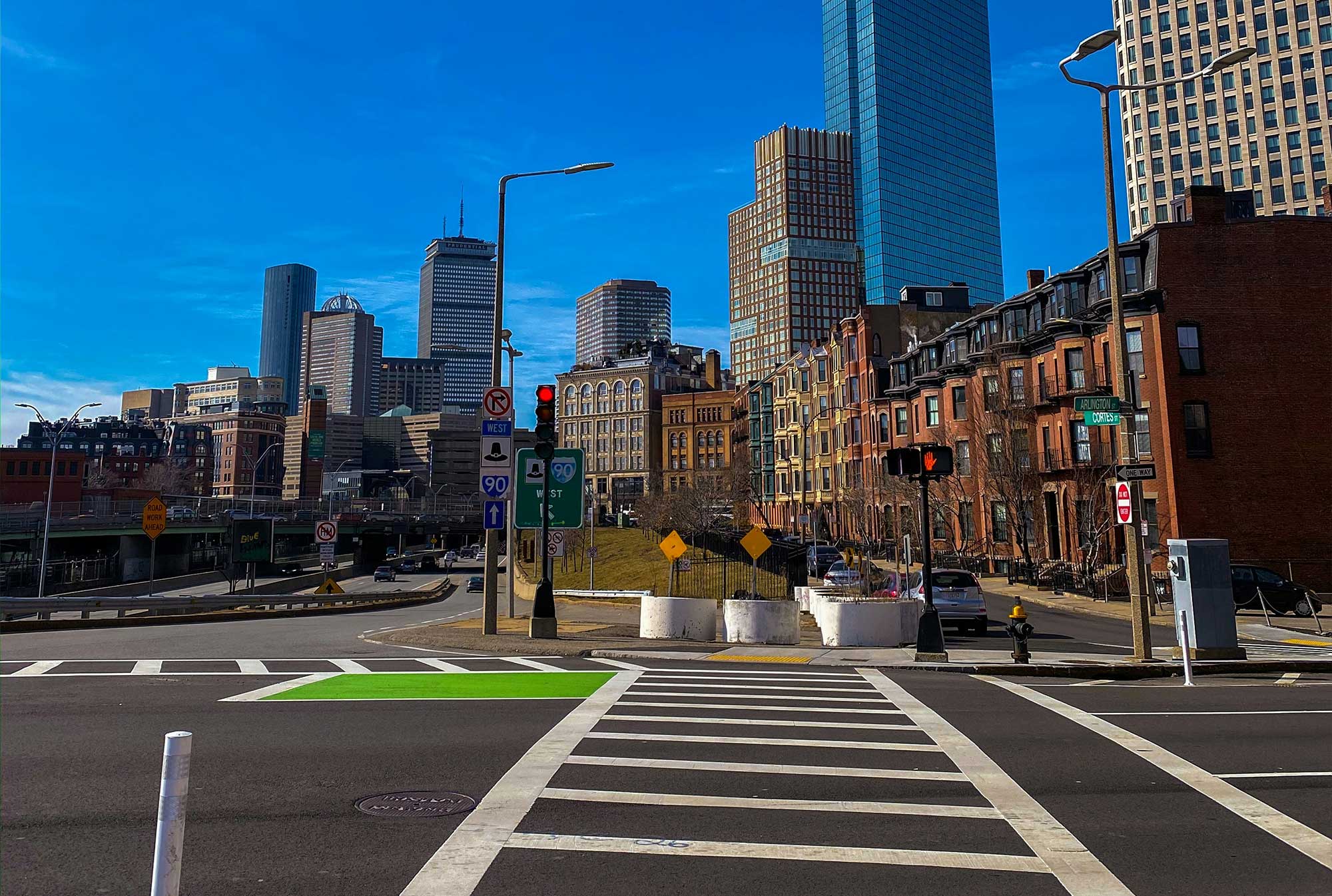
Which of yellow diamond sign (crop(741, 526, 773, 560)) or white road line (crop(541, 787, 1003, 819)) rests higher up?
yellow diamond sign (crop(741, 526, 773, 560))

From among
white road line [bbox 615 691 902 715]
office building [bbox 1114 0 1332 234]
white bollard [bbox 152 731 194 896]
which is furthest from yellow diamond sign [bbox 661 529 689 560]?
office building [bbox 1114 0 1332 234]

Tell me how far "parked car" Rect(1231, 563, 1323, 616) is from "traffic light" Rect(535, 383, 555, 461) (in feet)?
81.3

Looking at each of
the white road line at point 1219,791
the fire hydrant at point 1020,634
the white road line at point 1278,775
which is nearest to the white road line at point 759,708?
the white road line at point 1219,791

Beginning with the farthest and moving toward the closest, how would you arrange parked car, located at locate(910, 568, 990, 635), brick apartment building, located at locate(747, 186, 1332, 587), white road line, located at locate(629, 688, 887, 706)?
1. brick apartment building, located at locate(747, 186, 1332, 587)
2. parked car, located at locate(910, 568, 990, 635)
3. white road line, located at locate(629, 688, 887, 706)

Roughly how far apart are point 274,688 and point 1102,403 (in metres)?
14.9

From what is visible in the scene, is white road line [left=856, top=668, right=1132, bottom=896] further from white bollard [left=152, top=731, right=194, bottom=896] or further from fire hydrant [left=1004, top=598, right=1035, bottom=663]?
fire hydrant [left=1004, top=598, right=1035, bottom=663]

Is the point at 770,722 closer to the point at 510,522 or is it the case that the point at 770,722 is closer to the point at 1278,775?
the point at 1278,775

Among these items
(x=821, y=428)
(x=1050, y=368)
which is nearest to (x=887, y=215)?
(x=821, y=428)

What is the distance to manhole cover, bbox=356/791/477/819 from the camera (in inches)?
250

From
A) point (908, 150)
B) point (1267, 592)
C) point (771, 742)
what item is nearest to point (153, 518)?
point (771, 742)

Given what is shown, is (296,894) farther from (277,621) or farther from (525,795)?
(277,621)

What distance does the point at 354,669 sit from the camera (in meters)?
13.7

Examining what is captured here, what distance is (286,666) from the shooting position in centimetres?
1410

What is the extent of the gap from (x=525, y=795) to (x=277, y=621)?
2209 cm
